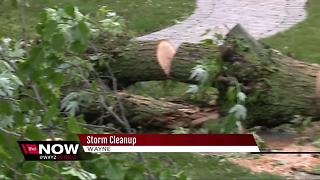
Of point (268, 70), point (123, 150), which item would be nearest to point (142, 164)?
point (123, 150)

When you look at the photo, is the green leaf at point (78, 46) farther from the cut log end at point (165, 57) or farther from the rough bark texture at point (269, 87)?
the cut log end at point (165, 57)

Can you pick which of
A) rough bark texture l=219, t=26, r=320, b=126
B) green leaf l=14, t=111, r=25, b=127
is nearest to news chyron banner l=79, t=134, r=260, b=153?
green leaf l=14, t=111, r=25, b=127

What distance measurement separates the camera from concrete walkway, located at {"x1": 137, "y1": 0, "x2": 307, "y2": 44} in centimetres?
1000

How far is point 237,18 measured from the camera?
11.0m

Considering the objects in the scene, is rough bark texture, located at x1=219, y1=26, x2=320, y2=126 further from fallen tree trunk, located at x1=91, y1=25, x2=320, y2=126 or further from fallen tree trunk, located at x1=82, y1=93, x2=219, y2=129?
fallen tree trunk, located at x1=82, y1=93, x2=219, y2=129

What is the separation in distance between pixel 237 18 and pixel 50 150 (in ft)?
28.1

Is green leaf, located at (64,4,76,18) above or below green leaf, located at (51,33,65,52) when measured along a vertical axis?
above

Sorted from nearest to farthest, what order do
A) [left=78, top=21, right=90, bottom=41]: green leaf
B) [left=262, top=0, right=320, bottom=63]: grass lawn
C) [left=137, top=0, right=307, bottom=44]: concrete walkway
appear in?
1. [left=78, top=21, right=90, bottom=41]: green leaf
2. [left=262, top=0, right=320, bottom=63]: grass lawn
3. [left=137, top=0, right=307, bottom=44]: concrete walkway

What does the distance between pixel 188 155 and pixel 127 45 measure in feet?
4.00

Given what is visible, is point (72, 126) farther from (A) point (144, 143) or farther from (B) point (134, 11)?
(B) point (134, 11)

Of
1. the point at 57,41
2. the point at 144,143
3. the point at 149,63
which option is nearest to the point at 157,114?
the point at 149,63

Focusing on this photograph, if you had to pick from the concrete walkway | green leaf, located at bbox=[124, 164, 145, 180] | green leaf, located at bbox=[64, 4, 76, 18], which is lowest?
green leaf, located at bbox=[124, 164, 145, 180]

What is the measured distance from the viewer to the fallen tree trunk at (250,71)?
5.43 metres

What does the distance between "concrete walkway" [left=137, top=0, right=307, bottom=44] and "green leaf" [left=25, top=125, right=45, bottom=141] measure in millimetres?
6889
